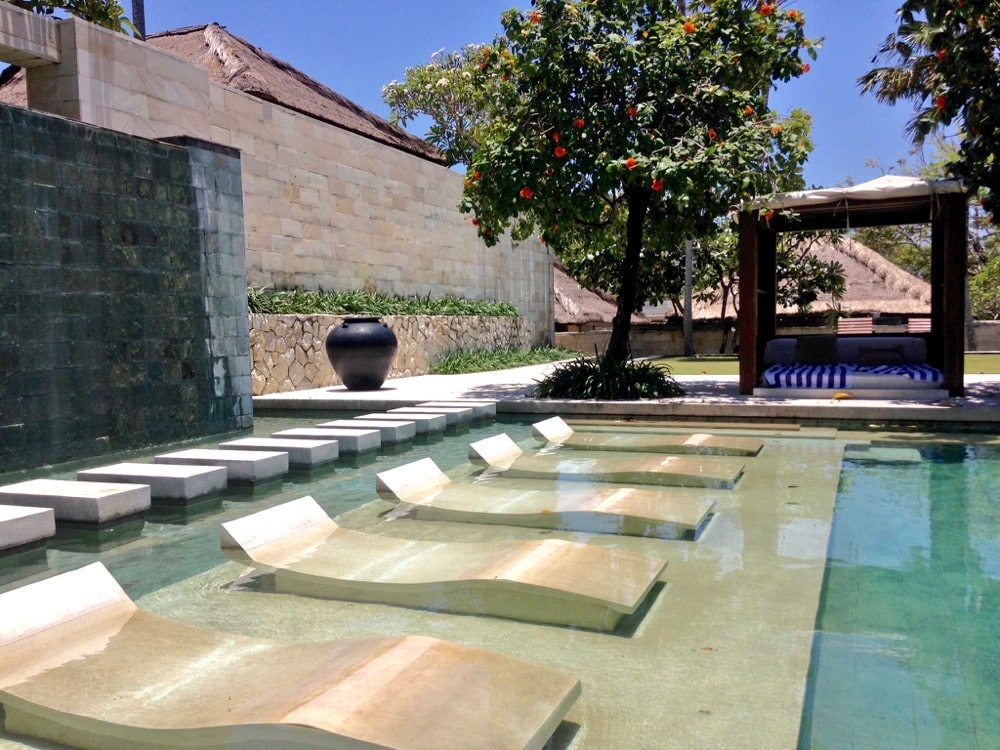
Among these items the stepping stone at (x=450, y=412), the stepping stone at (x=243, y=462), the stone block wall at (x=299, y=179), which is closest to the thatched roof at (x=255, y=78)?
the stone block wall at (x=299, y=179)

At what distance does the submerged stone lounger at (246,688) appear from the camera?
6.81ft

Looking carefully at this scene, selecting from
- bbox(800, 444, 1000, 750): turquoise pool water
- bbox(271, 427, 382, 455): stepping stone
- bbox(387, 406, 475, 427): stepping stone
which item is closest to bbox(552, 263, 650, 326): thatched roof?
bbox(387, 406, 475, 427): stepping stone

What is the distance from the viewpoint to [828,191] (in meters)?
9.45

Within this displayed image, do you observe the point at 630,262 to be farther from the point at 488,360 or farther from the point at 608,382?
the point at 488,360

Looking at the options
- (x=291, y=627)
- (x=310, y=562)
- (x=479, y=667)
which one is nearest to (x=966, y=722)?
(x=479, y=667)

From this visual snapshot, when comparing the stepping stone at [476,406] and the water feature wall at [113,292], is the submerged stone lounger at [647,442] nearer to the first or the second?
the stepping stone at [476,406]

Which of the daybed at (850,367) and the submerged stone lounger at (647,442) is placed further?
the daybed at (850,367)

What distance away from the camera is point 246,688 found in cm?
240

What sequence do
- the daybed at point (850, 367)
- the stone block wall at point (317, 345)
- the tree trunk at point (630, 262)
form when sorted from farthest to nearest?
the stone block wall at point (317, 345) → the tree trunk at point (630, 262) → the daybed at point (850, 367)

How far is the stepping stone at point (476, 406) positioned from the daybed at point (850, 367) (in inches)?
133

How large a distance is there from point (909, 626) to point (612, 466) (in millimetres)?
3438

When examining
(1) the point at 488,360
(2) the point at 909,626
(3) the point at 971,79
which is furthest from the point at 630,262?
(2) the point at 909,626

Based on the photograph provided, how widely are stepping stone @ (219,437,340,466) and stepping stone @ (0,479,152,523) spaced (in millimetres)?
1506

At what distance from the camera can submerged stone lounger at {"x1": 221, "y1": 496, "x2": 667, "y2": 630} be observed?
10.6ft
